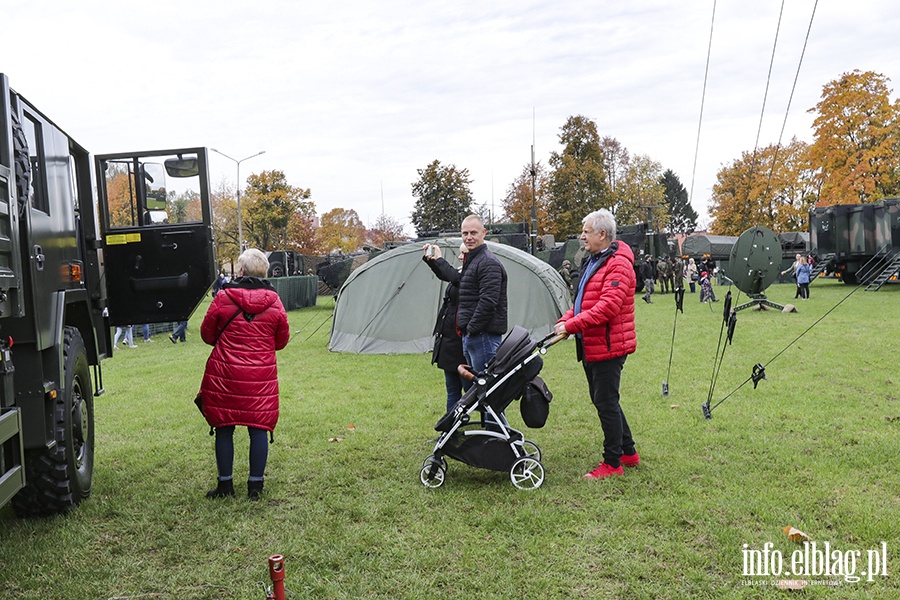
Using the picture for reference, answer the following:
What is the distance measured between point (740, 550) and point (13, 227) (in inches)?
163

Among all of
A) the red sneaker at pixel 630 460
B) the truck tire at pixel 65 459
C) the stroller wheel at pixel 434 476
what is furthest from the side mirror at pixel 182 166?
the red sneaker at pixel 630 460

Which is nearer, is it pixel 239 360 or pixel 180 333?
pixel 239 360

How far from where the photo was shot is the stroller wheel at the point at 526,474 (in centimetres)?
548

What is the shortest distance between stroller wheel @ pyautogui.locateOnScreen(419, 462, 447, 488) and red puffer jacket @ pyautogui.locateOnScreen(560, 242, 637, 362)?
1.37 metres

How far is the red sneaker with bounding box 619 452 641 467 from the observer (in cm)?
589

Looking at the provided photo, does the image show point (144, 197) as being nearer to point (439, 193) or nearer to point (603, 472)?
point (603, 472)

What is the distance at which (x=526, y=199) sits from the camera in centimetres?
5391

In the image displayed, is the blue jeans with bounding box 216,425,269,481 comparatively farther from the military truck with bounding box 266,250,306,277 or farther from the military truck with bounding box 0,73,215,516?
the military truck with bounding box 266,250,306,277

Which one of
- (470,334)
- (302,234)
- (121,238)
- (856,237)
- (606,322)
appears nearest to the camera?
(606,322)

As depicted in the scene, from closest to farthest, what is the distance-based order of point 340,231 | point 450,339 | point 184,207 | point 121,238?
point 121,238 < point 184,207 < point 450,339 < point 340,231

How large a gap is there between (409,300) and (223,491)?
8.31 meters

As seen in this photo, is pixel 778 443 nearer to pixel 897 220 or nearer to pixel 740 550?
pixel 740 550

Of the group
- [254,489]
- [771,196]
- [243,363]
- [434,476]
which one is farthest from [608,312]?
[771,196]

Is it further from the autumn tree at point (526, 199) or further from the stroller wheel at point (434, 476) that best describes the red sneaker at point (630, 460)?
the autumn tree at point (526, 199)
